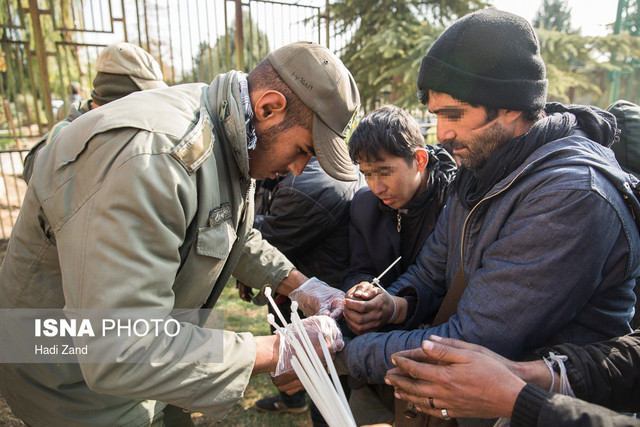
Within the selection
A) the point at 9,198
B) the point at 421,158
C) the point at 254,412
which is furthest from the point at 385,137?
the point at 9,198

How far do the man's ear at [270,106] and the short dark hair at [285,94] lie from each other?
24 millimetres

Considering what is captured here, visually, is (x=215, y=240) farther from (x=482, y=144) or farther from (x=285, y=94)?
(x=482, y=144)

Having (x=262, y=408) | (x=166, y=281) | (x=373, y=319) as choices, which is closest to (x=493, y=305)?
(x=373, y=319)

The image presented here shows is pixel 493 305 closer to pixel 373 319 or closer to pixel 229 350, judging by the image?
pixel 373 319

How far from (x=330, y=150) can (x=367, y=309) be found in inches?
28.6

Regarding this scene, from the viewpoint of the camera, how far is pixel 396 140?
227cm

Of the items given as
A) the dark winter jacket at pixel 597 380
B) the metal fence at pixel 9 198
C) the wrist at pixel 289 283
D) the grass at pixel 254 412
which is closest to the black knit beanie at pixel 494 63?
the dark winter jacket at pixel 597 380

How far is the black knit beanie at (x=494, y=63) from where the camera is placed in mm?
1471

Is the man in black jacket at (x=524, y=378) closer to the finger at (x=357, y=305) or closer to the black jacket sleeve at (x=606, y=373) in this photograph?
the black jacket sleeve at (x=606, y=373)

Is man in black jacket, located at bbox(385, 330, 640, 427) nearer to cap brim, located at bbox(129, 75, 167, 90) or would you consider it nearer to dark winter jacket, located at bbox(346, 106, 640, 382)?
dark winter jacket, located at bbox(346, 106, 640, 382)

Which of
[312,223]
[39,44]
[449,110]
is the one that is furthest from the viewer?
[39,44]

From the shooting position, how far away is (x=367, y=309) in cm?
192

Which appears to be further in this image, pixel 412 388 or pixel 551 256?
pixel 412 388

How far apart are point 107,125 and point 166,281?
50 centimetres
